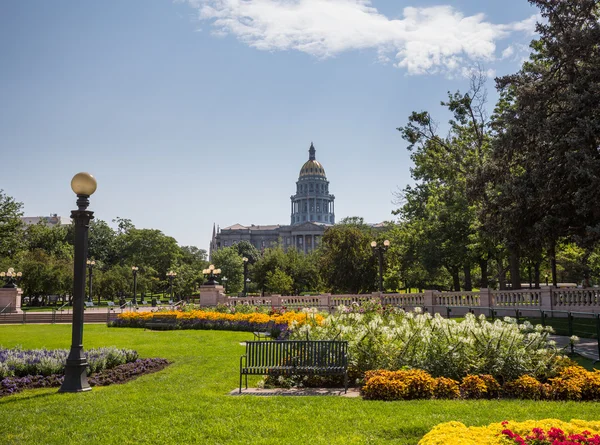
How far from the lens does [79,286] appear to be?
10883mm

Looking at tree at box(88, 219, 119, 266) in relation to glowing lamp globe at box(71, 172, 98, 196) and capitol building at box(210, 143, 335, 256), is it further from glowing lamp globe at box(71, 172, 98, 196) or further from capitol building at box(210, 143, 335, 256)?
glowing lamp globe at box(71, 172, 98, 196)

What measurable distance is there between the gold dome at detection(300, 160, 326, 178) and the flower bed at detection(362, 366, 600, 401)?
186 metres

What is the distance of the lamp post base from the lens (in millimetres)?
10578

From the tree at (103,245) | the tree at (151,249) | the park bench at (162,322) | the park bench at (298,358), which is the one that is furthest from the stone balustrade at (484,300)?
the tree at (103,245)

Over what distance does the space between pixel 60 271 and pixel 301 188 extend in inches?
5677

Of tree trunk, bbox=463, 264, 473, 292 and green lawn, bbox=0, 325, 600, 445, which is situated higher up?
tree trunk, bbox=463, 264, 473, 292

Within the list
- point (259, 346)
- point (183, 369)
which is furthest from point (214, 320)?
point (259, 346)

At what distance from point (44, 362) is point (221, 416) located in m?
6.03

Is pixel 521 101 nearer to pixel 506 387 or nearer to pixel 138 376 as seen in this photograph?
pixel 506 387

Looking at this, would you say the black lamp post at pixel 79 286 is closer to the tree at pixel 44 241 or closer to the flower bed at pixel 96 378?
the flower bed at pixel 96 378

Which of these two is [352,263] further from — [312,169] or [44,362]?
[312,169]

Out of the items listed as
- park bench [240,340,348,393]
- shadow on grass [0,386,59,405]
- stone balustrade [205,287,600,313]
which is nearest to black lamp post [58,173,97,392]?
shadow on grass [0,386,59,405]

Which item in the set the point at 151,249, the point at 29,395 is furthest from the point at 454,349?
the point at 151,249

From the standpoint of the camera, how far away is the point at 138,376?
40.4ft
